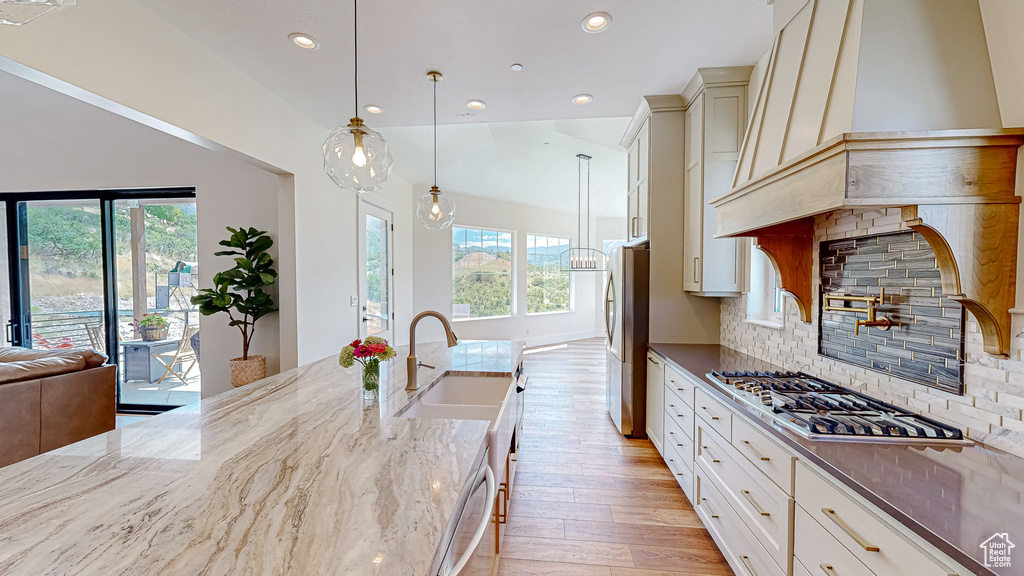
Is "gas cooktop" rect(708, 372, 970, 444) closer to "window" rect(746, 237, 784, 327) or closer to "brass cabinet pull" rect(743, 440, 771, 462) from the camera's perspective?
"brass cabinet pull" rect(743, 440, 771, 462)

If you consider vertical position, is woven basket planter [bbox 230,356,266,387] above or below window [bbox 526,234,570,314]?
below

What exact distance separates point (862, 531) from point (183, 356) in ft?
16.8

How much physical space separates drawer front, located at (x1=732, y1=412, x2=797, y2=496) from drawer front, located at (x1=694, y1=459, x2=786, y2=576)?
0.29 m

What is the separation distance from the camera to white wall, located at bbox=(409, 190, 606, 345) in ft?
20.9

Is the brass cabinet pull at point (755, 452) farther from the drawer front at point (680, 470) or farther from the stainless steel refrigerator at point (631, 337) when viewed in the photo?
the stainless steel refrigerator at point (631, 337)

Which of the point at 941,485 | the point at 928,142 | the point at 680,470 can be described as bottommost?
the point at 680,470

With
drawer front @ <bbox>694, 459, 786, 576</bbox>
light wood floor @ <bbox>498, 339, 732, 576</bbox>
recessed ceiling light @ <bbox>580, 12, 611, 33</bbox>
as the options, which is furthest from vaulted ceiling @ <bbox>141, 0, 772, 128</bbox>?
light wood floor @ <bbox>498, 339, 732, 576</bbox>

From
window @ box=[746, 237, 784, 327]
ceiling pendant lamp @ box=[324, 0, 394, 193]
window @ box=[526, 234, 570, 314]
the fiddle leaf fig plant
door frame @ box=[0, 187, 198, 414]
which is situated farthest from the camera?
window @ box=[526, 234, 570, 314]

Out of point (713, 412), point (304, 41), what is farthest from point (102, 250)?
point (713, 412)

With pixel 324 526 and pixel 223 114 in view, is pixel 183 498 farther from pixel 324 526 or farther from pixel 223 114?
pixel 223 114

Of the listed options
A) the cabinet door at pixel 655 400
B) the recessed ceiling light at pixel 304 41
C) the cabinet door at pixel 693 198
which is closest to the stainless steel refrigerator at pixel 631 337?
the cabinet door at pixel 655 400

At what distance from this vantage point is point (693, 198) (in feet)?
Answer: 9.87

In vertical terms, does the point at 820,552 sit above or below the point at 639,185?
below

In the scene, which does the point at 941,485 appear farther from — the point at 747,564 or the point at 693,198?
the point at 693,198
